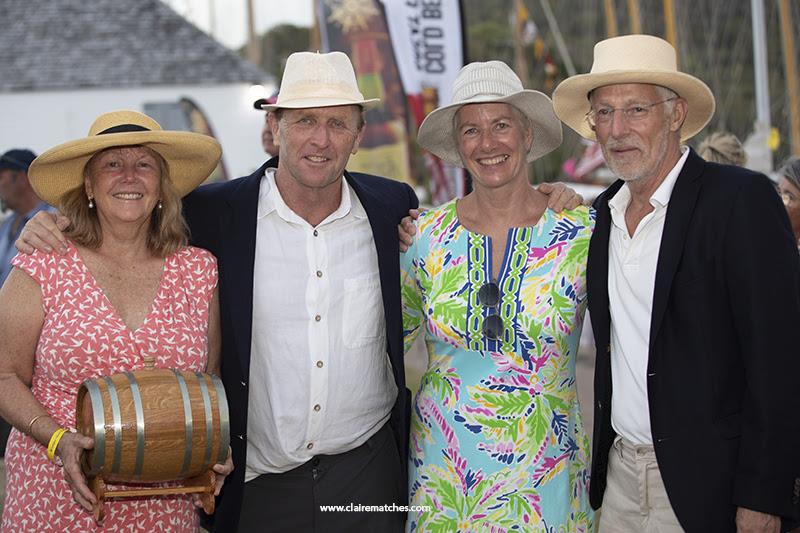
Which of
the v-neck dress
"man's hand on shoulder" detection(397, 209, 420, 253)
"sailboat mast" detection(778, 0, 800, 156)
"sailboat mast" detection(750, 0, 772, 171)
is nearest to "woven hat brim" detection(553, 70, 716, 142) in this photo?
"man's hand on shoulder" detection(397, 209, 420, 253)

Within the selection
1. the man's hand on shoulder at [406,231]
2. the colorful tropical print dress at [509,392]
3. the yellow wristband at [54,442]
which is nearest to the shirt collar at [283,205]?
the man's hand on shoulder at [406,231]

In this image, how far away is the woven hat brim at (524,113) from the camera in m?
3.66

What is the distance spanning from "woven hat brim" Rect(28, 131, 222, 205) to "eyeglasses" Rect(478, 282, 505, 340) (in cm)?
115

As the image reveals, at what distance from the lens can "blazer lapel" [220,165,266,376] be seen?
138 inches

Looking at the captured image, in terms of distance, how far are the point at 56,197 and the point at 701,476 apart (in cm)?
240

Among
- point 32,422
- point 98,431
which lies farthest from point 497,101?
point 32,422

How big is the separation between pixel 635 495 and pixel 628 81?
1417mm

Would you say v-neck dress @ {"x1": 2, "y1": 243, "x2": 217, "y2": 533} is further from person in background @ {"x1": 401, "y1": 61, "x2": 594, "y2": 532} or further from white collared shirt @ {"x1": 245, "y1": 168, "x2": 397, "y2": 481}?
person in background @ {"x1": 401, "y1": 61, "x2": 594, "y2": 532}

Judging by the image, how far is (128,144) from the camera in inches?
134

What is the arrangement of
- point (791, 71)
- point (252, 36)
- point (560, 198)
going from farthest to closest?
point (252, 36) < point (791, 71) < point (560, 198)

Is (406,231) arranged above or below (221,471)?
above

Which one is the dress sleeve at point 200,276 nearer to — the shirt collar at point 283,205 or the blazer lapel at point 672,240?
the shirt collar at point 283,205

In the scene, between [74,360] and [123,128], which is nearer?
[74,360]

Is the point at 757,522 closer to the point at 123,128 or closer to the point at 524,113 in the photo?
the point at 524,113
